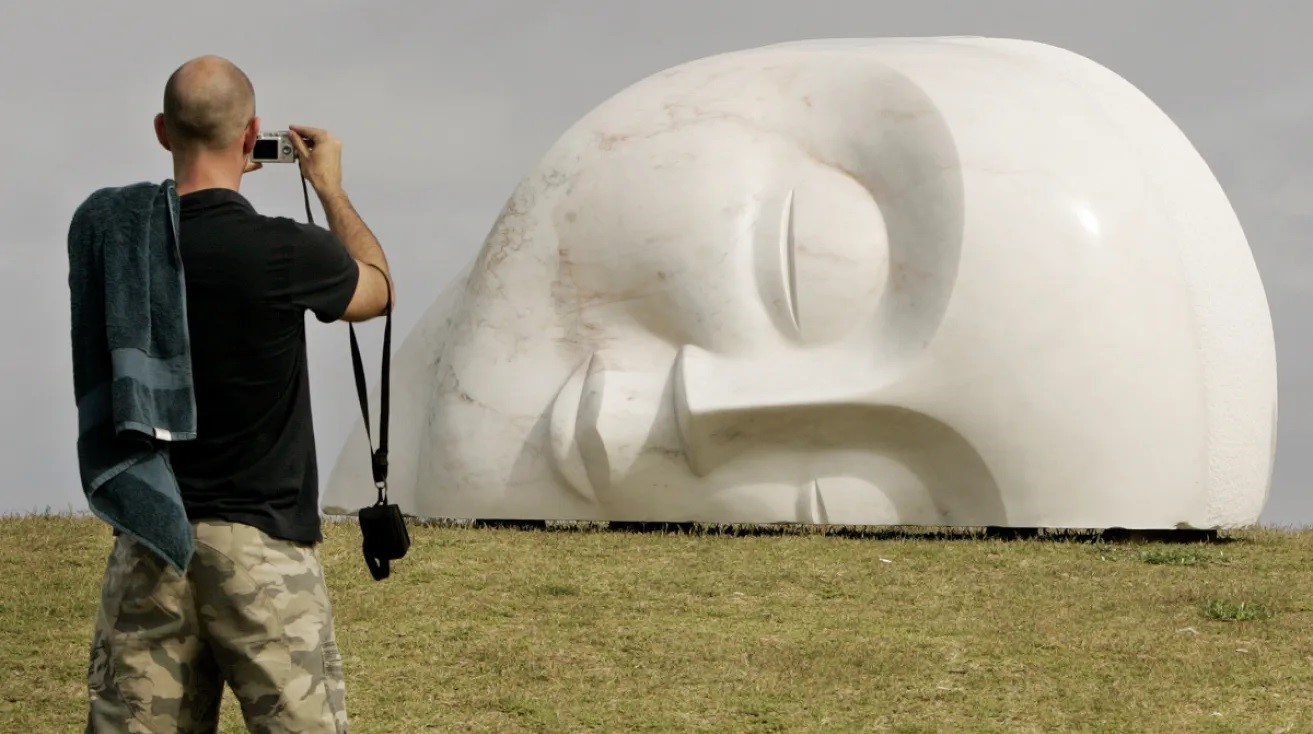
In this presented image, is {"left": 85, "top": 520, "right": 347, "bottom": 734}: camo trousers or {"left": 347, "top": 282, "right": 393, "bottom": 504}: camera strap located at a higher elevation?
{"left": 347, "top": 282, "right": 393, "bottom": 504}: camera strap

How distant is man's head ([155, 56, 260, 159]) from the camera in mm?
3303

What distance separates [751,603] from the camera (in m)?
7.85

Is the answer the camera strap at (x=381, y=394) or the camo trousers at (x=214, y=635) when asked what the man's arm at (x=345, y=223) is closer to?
the camera strap at (x=381, y=394)

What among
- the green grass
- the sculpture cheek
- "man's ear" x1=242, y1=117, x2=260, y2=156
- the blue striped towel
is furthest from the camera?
the sculpture cheek

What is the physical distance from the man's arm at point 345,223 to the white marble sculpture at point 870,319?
19.2 feet

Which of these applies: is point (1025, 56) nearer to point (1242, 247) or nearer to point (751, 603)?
point (1242, 247)

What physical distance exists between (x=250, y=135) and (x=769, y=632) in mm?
4425

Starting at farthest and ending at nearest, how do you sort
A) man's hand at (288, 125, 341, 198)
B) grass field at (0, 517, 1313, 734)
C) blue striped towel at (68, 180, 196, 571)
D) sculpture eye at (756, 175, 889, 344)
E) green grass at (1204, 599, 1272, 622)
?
1. sculpture eye at (756, 175, 889, 344)
2. green grass at (1204, 599, 1272, 622)
3. grass field at (0, 517, 1313, 734)
4. man's hand at (288, 125, 341, 198)
5. blue striped towel at (68, 180, 196, 571)

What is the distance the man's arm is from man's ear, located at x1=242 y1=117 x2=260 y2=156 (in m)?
0.25

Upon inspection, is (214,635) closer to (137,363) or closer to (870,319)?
(137,363)

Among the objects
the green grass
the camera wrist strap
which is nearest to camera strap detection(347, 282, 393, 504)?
the camera wrist strap

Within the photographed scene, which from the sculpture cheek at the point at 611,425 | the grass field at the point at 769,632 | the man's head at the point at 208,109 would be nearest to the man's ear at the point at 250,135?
the man's head at the point at 208,109

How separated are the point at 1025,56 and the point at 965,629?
452 cm

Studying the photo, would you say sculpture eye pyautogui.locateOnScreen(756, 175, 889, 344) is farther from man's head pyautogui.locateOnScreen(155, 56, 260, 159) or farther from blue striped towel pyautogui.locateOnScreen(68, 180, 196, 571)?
blue striped towel pyautogui.locateOnScreen(68, 180, 196, 571)
